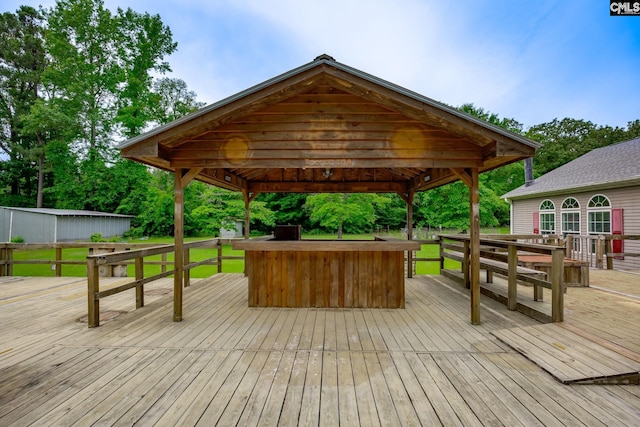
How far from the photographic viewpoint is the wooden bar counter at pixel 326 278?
504 centimetres

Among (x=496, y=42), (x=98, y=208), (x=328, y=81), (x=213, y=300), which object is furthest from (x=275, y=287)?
(x=98, y=208)

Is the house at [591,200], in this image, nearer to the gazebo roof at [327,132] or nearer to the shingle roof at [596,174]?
the shingle roof at [596,174]

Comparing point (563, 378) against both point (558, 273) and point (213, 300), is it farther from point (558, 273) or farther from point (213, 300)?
point (213, 300)

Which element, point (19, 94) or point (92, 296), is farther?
point (19, 94)

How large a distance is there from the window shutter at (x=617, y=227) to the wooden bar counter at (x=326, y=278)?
878 centimetres

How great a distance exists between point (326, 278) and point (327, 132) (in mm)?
2419

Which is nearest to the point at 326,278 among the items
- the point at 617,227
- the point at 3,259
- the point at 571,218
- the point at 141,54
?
the point at 3,259

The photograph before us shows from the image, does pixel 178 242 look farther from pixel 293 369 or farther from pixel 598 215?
pixel 598 215

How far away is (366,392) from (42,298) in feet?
21.3

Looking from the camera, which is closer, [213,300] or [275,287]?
[275,287]

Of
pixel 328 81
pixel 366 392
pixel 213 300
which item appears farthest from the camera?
pixel 213 300

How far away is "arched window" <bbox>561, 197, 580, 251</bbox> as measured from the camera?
10.6m

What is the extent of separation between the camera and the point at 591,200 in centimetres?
1016

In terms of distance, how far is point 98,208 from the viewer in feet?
82.6
